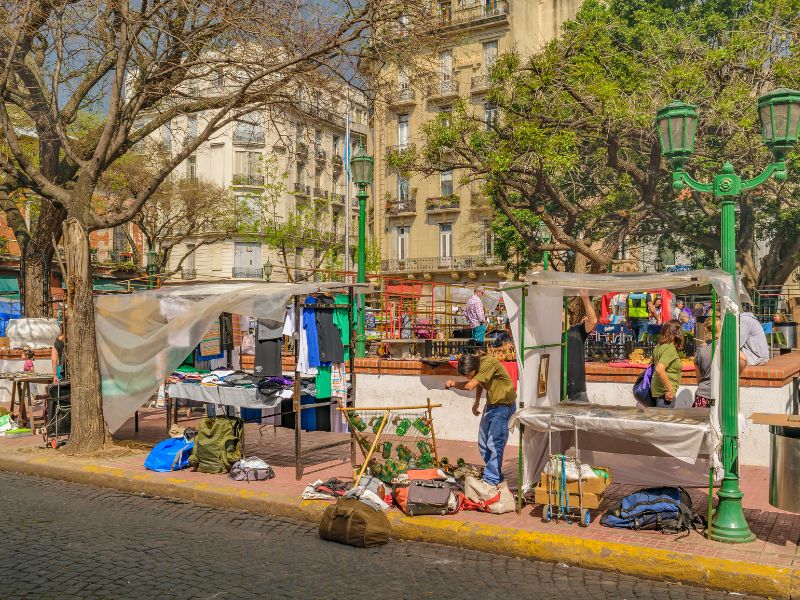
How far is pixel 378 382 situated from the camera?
1318 centimetres

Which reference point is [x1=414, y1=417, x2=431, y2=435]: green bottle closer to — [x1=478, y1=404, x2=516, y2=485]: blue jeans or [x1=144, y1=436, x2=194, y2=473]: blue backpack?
[x1=478, y1=404, x2=516, y2=485]: blue jeans

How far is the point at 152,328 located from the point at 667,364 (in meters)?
6.94

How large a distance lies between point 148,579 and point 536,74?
58.1 feet

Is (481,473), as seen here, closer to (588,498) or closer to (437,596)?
(588,498)

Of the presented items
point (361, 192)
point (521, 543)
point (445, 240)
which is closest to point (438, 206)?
point (445, 240)

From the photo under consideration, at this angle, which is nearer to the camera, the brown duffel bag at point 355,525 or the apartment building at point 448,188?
the brown duffel bag at point 355,525

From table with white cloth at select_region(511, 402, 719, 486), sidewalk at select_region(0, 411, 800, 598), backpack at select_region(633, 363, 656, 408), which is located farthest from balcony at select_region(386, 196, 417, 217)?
table with white cloth at select_region(511, 402, 719, 486)

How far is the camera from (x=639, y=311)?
18.1 meters

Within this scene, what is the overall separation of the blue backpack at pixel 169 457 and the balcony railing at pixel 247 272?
1759 inches

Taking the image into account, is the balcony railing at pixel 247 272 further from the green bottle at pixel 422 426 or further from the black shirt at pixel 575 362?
the black shirt at pixel 575 362

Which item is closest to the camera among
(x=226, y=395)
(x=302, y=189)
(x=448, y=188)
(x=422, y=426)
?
(x=422, y=426)

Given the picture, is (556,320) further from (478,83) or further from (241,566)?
(478,83)

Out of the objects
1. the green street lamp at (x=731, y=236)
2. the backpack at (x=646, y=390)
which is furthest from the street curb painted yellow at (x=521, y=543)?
the backpack at (x=646, y=390)

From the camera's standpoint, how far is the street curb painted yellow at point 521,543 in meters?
6.16
